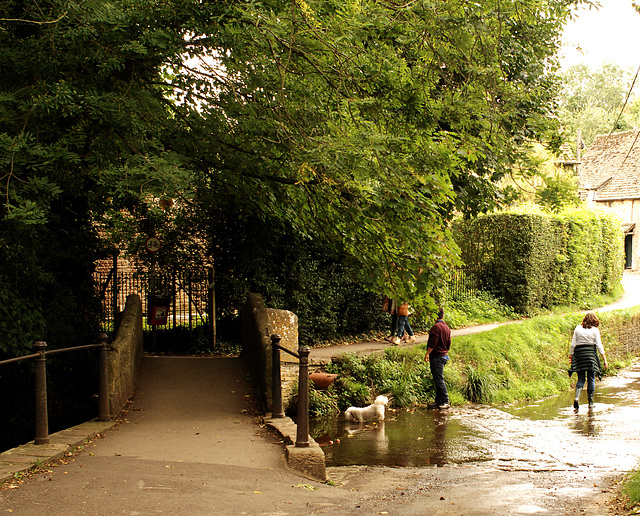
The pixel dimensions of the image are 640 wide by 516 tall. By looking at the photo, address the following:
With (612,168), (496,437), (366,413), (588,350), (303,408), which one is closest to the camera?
(303,408)

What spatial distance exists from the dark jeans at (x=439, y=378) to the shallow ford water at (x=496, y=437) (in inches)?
12.8

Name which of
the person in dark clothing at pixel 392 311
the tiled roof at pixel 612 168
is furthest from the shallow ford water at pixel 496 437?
the tiled roof at pixel 612 168

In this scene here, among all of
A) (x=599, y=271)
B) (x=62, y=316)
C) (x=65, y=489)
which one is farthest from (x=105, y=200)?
(x=599, y=271)

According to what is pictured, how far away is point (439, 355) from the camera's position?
13.2m

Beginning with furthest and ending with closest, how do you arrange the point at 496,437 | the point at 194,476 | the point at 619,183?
1. the point at 619,183
2. the point at 496,437
3. the point at 194,476

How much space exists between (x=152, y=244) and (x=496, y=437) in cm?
820

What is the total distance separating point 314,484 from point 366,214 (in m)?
3.87

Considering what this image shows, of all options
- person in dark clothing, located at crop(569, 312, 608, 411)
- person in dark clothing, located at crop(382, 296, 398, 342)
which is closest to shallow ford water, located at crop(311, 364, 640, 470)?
person in dark clothing, located at crop(569, 312, 608, 411)

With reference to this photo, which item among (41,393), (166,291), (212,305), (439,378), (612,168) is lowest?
(439,378)

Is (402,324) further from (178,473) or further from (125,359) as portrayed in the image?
(178,473)

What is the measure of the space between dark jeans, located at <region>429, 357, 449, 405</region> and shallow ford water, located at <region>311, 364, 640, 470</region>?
1.07 ft

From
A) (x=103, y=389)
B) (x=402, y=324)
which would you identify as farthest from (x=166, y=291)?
(x=103, y=389)

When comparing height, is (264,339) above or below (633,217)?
below

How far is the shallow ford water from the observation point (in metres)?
9.44
